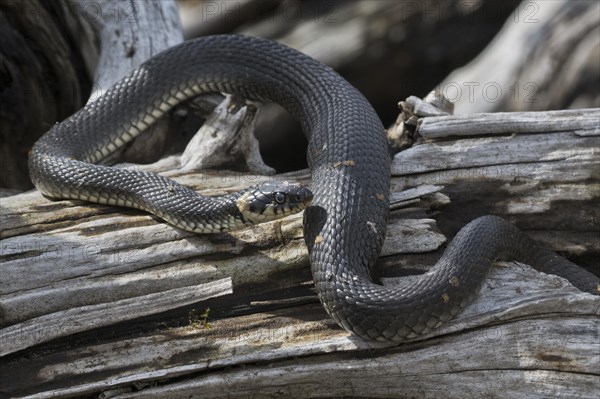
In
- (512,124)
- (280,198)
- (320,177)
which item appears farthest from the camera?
(512,124)

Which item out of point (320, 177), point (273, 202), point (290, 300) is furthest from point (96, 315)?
point (320, 177)

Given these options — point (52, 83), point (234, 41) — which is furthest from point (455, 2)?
point (52, 83)

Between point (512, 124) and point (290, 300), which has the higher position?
point (512, 124)

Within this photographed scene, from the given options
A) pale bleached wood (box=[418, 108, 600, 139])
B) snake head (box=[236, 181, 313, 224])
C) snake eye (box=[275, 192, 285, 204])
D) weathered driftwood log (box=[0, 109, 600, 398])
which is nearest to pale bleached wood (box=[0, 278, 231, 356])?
weathered driftwood log (box=[0, 109, 600, 398])

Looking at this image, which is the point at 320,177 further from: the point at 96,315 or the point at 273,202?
the point at 96,315

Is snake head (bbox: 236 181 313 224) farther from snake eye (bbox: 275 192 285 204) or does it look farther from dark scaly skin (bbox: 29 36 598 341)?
dark scaly skin (bbox: 29 36 598 341)

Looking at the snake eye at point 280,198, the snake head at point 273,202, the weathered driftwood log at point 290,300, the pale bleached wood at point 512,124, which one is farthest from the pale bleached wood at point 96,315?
the pale bleached wood at point 512,124

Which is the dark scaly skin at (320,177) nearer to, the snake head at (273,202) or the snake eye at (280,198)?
the snake head at (273,202)
